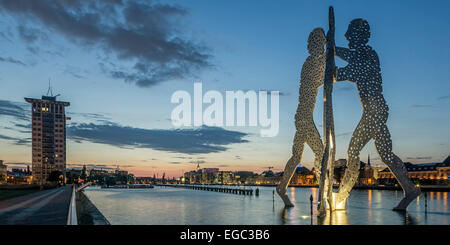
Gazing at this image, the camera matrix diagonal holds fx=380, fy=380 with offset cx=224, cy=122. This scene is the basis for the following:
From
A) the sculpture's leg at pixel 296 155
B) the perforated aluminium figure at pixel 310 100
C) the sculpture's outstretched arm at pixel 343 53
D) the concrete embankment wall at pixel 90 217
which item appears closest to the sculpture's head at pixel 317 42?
the perforated aluminium figure at pixel 310 100

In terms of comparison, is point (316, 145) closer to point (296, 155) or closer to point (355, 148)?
point (296, 155)

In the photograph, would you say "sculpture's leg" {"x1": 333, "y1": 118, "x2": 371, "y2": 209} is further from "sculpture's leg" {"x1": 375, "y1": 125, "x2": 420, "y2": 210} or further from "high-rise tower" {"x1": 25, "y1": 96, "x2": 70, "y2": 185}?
"high-rise tower" {"x1": 25, "y1": 96, "x2": 70, "y2": 185}

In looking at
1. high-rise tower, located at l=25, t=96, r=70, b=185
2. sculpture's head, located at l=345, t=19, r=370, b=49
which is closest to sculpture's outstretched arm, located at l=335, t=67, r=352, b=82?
sculpture's head, located at l=345, t=19, r=370, b=49

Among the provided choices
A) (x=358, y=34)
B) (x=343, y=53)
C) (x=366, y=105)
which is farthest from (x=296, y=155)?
(x=358, y=34)

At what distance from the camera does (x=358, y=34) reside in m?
21.4

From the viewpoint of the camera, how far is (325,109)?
66.1 ft

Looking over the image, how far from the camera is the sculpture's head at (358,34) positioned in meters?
21.4

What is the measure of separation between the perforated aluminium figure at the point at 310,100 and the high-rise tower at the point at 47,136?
129739 millimetres

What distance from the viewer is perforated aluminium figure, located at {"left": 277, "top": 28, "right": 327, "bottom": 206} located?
73.8ft

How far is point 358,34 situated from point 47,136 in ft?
459

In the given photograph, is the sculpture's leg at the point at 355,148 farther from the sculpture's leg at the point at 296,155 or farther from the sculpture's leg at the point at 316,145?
the sculpture's leg at the point at 296,155
